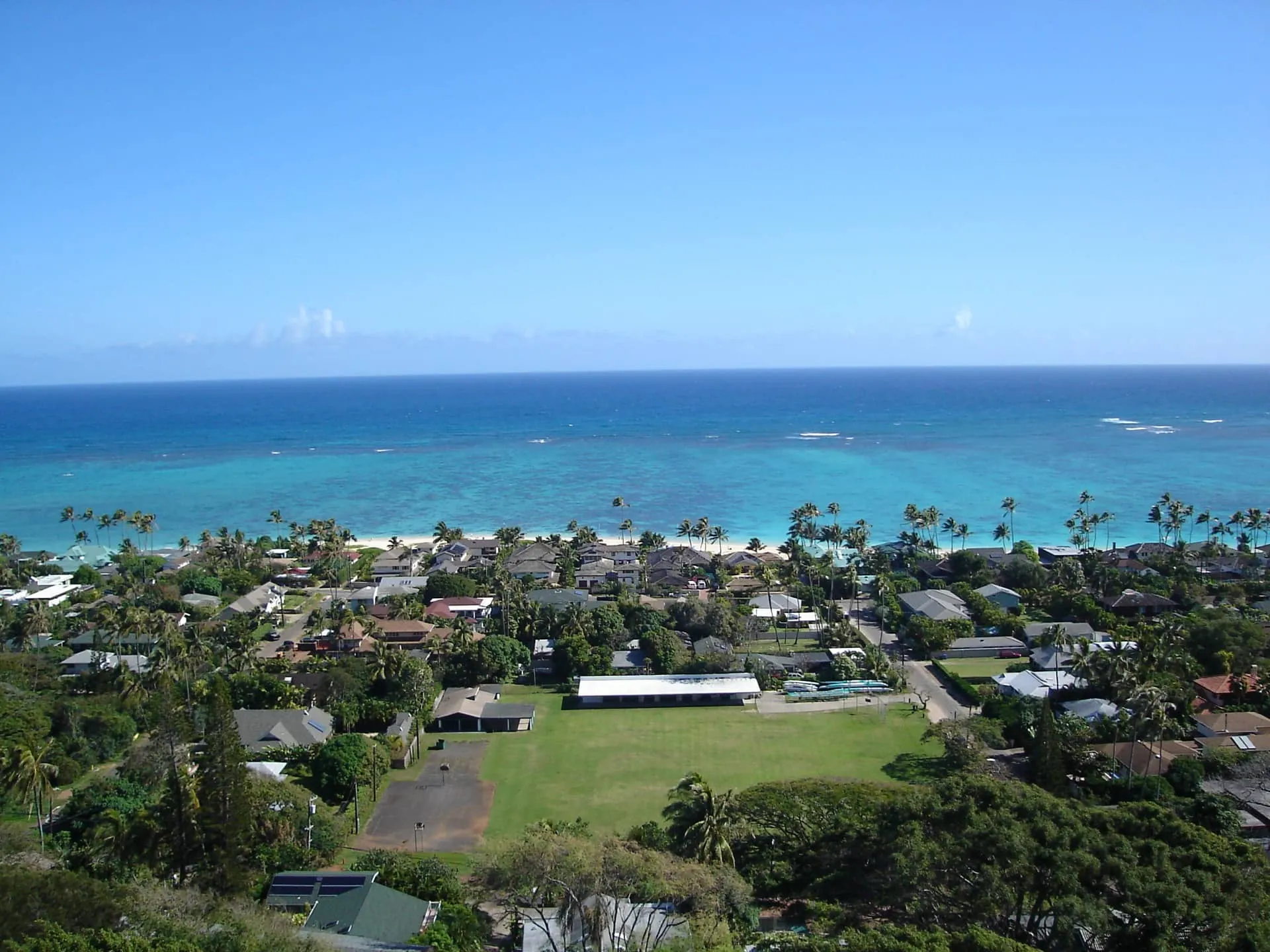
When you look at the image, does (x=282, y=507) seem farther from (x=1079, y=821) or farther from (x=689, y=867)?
(x=1079, y=821)

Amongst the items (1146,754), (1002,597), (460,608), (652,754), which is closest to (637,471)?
(460,608)

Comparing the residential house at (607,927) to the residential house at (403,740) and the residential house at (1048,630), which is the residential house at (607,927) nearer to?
the residential house at (403,740)

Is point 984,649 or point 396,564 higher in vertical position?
point 396,564

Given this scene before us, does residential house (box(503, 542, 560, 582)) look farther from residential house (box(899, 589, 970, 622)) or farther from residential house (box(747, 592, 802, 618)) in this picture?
residential house (box(899, 589, 970, 622))

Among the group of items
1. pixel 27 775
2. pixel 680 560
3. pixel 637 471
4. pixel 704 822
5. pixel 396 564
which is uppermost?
pixel 637 471

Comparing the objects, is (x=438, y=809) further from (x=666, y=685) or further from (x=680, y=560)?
(x=680, y=560)

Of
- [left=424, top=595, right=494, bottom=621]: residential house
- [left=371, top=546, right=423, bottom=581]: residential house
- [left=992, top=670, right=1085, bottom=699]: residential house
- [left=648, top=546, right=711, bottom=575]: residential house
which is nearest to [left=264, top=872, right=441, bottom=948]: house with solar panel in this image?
[left=992, top=670, right=1085, bottom=699]: residential house

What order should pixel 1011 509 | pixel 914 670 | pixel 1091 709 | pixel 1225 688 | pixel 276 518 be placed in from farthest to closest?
1. pixel 276 518
2. pixel 1011 509
3. pixel 914 670
4. pixel 1225 688
5. pixel 1091 709

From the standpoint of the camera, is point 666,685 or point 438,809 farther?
point 666,685
